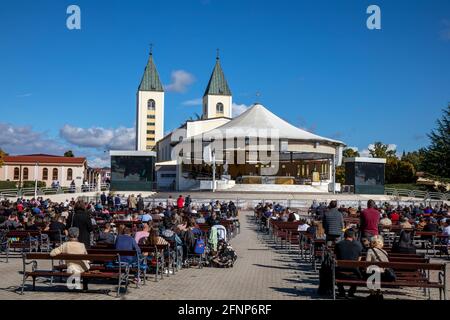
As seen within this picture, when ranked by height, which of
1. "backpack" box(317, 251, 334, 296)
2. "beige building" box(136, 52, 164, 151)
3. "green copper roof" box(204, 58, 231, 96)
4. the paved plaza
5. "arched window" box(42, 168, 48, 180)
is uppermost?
"green copper roof" box(204, 58, 231, 96)

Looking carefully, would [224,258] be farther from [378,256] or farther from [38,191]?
[38,191]

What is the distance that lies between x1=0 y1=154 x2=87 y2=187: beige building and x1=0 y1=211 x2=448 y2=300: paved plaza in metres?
52.4

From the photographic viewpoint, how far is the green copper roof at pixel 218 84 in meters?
98.1

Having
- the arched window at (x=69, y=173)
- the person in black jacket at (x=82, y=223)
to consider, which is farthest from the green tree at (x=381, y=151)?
the person in black jacket at (x=82, y=223)

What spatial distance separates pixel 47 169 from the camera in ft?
209

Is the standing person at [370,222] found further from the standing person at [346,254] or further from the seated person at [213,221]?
the seated person at [213,221]

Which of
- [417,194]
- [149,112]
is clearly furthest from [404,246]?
[149,112]

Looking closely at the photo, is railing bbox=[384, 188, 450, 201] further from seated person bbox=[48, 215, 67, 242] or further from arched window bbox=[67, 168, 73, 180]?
seated person bbox=[48, 215, 67, 242]

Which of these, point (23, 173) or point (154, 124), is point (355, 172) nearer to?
point (23, 173)

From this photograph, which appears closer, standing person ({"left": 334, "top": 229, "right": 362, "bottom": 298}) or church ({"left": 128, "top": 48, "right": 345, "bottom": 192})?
standing person ({"left": 334, "top": 229, "right": 362, "bottom": 298})

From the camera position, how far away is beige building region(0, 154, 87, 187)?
63781 mm

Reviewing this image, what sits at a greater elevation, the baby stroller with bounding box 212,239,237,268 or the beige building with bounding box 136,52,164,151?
the beige building with bounding box 136,52,164,151

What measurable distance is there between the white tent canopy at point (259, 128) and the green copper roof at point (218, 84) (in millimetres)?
43291

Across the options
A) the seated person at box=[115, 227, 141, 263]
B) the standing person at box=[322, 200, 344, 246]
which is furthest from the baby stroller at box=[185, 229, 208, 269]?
the seated person at box=[115, 227, 141, 263]
